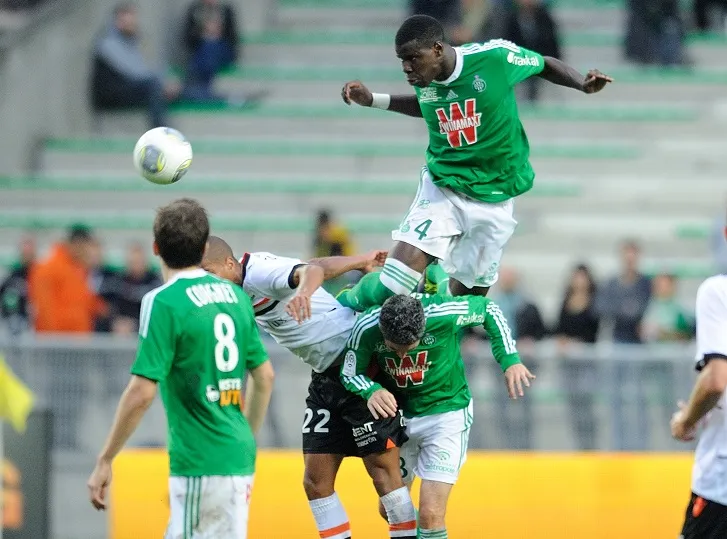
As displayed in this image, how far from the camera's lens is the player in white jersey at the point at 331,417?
8.05 meters

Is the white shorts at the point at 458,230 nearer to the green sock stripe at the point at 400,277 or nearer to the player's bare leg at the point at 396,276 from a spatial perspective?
the player's bare leg at the point at 396,276

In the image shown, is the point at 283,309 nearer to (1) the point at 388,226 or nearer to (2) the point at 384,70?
(1) the point at 388,226

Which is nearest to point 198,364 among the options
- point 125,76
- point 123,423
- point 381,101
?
point 123,423

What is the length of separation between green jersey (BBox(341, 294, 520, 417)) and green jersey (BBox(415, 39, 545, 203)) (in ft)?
2.42

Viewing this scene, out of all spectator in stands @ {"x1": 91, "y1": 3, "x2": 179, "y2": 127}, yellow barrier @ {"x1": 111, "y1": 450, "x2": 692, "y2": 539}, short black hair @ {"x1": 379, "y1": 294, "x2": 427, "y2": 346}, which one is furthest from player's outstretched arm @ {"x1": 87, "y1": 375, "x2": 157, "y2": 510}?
spectator in stands @ {"x1": 91, "y1": 3, "x2": 179, "y2": 127}

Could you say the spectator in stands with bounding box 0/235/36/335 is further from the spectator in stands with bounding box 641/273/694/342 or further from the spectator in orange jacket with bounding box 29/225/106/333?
the spectator in stands with bounding box 641/273/694/342

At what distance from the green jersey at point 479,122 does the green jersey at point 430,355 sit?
74cm

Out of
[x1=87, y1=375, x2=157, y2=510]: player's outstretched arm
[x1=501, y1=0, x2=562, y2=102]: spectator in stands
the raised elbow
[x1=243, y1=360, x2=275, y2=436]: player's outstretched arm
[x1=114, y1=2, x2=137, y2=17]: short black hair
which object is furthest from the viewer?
[x1=114, y1=2, x2=137, y2=17]: short black hair

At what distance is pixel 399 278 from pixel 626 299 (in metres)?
5.80

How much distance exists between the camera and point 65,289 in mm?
13578

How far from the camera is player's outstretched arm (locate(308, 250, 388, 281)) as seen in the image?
784 centimetres

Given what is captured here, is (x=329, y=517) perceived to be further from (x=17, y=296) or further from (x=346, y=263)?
(x=17, y=296)

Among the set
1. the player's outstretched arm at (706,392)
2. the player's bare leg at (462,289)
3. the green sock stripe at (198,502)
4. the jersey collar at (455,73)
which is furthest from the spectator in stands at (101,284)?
the player's outstretched arm at (706,392)

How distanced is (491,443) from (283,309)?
463cm
